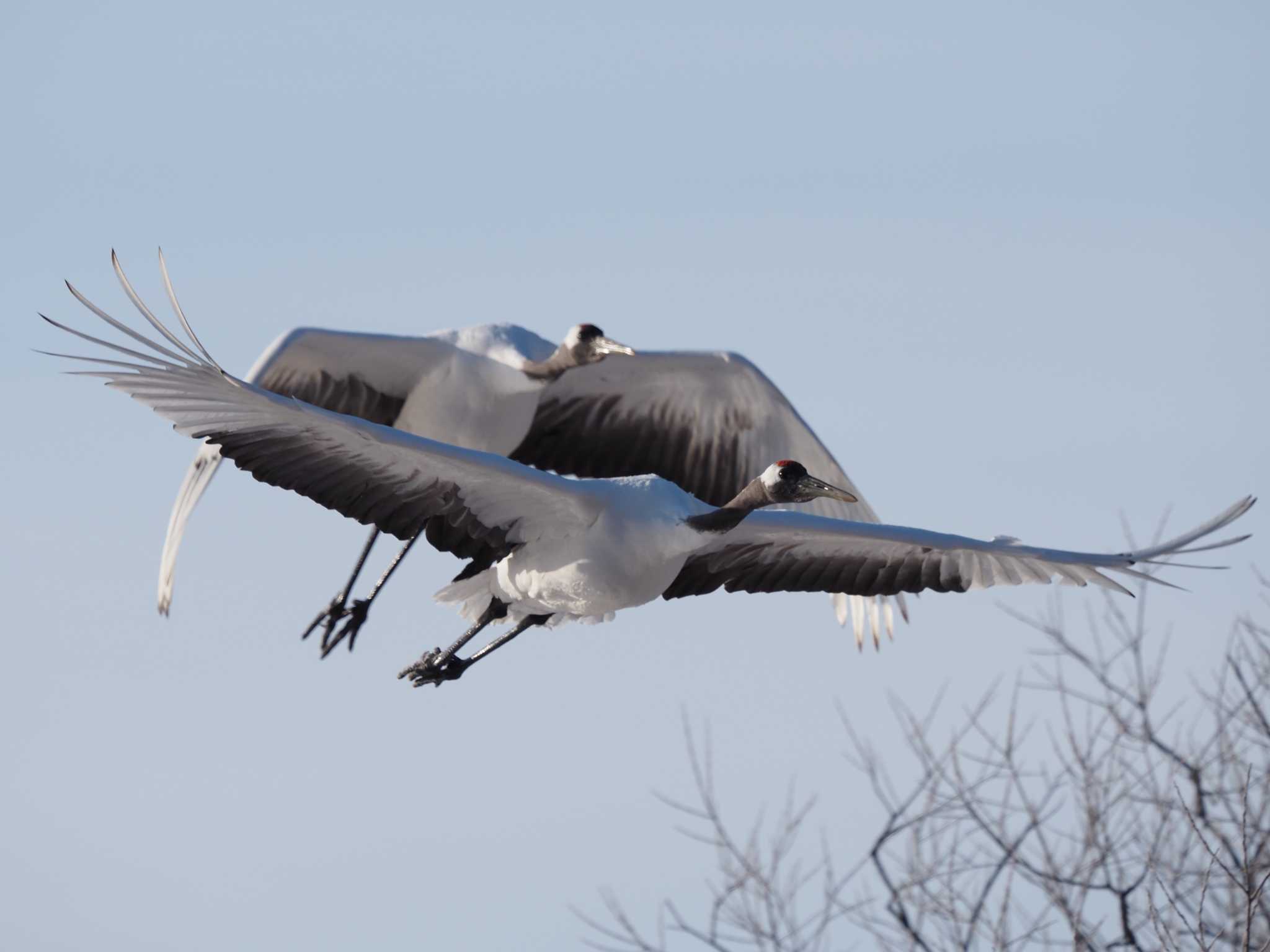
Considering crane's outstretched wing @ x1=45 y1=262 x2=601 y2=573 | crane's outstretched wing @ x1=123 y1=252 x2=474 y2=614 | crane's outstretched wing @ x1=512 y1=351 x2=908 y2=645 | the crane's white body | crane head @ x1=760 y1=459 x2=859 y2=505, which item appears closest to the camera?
crane's outstretched wing @ x1=45 y1=262 x2=601 y2=573

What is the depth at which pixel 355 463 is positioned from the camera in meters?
10.6

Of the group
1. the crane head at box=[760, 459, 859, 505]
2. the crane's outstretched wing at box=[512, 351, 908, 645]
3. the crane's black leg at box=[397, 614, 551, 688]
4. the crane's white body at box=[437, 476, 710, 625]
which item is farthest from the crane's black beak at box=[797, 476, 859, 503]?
the crane's outstretched wing at box=[512, 351, 908, 645]

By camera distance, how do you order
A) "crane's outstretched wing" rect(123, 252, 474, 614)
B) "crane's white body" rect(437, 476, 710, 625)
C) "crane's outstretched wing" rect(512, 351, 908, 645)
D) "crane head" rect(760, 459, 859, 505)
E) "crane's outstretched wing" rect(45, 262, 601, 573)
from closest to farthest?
"crane's outstretched wing" rect(45, 262, 601, 573), "crane's white body" rect(437, 476, 710, 625), "crane head" rect(760, 459, 859, 505), "crane's outstretched wing" rect(123, 252, 474, 614), "crane's outstretched wing" rect(512, 351, 908, 645)

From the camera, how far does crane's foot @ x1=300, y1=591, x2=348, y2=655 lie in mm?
13562

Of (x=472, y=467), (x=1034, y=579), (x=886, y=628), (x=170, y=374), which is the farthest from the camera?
(x=886, y=628)

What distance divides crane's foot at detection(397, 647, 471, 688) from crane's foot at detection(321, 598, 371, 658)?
1732 millimetres

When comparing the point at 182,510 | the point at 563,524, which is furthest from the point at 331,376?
the point at 563,524

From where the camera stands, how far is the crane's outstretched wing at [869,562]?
11.8 m

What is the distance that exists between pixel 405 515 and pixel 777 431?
4740mm

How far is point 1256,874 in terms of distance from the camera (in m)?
11.0

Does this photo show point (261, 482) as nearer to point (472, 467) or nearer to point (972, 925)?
point (472, 467)

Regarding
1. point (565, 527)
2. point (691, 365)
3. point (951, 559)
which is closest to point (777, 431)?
point (691, 365)

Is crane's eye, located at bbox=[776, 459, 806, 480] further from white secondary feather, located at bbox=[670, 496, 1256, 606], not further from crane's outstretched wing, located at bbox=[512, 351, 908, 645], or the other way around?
crane's outstretched wing, located at bbox=[512, 351, 908, 645]

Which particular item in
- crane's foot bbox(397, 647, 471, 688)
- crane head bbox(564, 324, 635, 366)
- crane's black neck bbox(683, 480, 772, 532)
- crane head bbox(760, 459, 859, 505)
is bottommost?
crane's foot bbox(397, 647, 471, 688)
